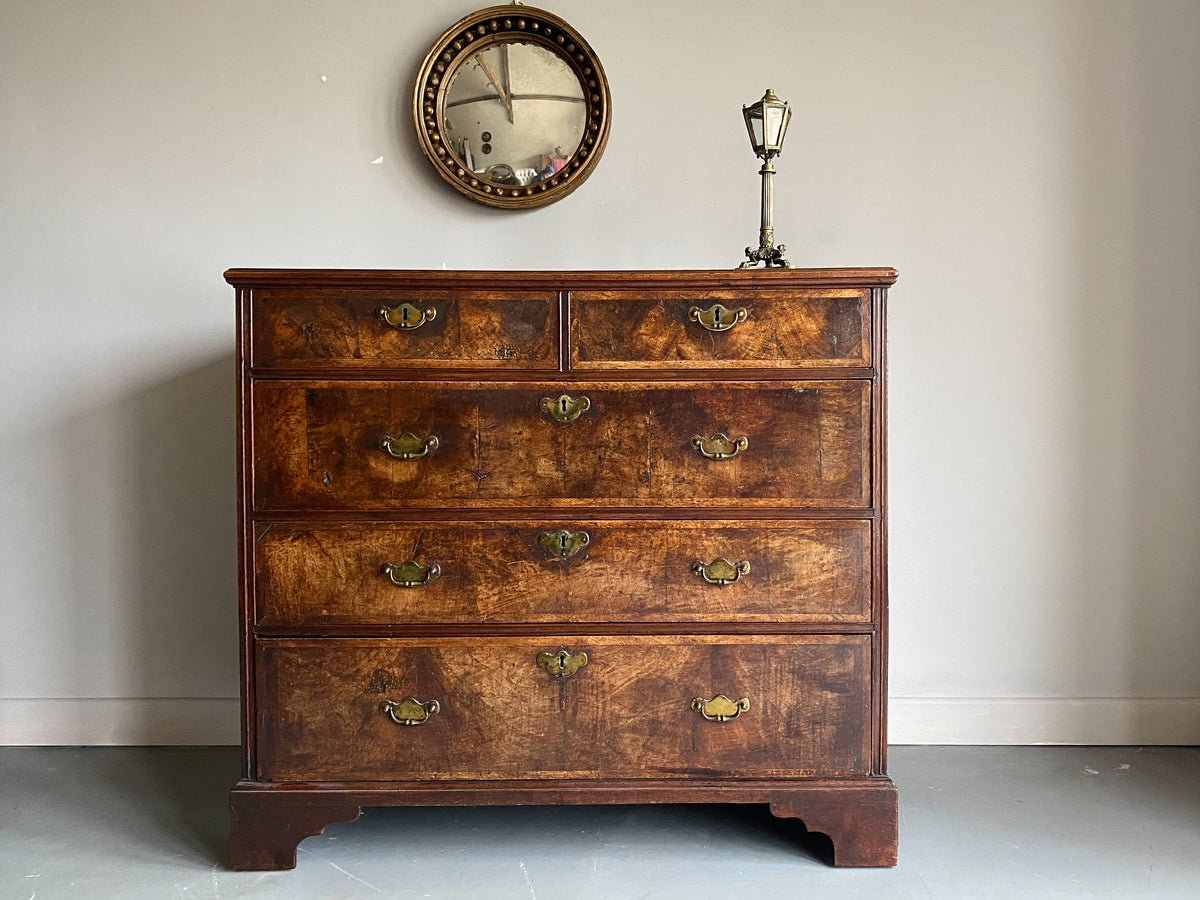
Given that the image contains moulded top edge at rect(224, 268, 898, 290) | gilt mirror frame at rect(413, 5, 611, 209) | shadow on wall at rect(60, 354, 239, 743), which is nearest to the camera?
moulded top edge at rect(224, 268, 898, 290)

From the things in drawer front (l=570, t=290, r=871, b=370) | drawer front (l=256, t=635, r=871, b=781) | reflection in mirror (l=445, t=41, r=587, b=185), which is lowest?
drawer front (l=256, t=635, r=871, b=781)

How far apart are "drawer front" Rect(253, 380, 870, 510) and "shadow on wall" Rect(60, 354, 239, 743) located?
850mm

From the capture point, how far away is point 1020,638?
103 inches

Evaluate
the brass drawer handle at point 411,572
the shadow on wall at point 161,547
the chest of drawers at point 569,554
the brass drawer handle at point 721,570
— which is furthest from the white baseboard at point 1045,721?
the shadow on wall at point 161,547

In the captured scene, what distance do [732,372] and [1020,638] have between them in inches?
55.2

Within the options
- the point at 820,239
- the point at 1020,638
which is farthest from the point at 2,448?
the point at 1020,638

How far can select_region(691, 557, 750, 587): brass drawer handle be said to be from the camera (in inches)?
74.4

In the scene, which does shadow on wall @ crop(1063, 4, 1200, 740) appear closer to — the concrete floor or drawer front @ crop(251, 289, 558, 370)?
the concrete floor

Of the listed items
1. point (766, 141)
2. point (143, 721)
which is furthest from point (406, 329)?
point (143, 721)

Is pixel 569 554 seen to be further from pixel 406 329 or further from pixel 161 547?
pixel 161 547

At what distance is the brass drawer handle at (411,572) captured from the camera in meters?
1.88

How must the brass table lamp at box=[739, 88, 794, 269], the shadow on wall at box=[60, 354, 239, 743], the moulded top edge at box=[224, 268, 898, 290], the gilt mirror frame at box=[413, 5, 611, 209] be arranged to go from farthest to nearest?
the shadow on wall at box=[60, 354, 239, 743] < the gilt mirror frame at box=[413, 5, 611, 209] < the brass table lamp at box=[739, 88, 794, 269] < the moulded top edge at box=[224, 268, 898, 290]

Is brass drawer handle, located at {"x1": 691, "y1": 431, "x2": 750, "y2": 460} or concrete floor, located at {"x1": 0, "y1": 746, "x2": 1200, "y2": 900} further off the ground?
brass drawer handle, located at {"x1": 691, "y1": 431, "x2": 750, "y2": 460}

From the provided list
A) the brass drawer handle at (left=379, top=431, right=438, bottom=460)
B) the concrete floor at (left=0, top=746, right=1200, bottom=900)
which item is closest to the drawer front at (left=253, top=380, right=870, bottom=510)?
the brass drawer handle at (left=379, top=431, right=438, bottom=460)
